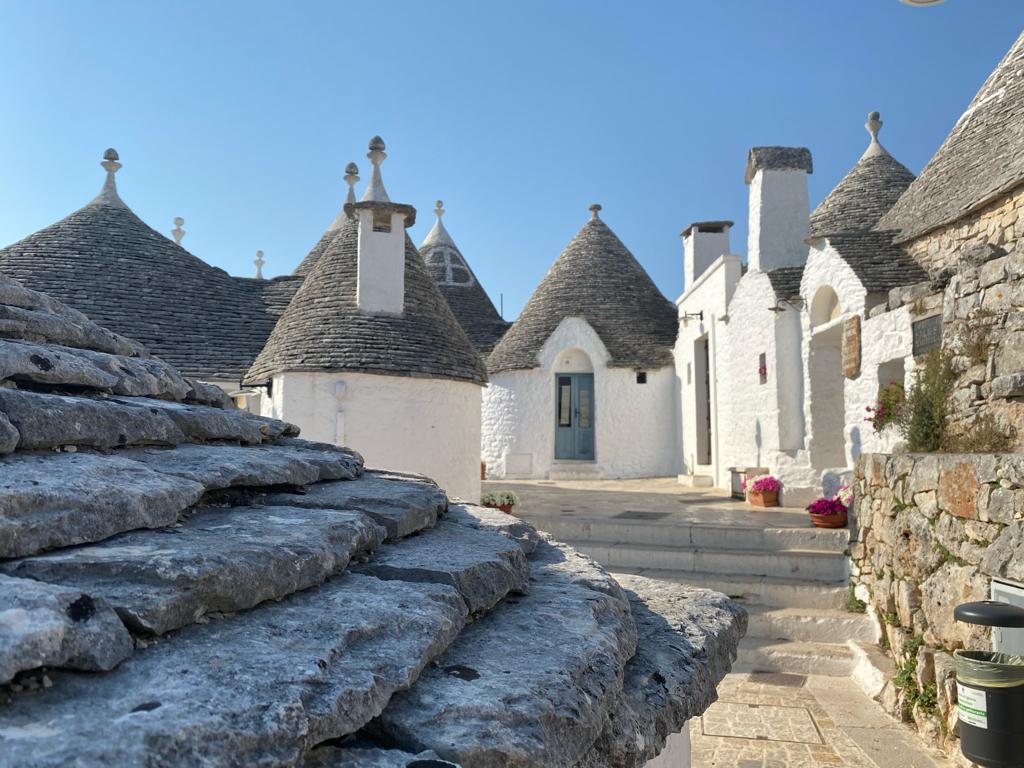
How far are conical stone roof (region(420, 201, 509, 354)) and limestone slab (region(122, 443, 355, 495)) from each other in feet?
60.4

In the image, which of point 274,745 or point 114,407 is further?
point 114,407

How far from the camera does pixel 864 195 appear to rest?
13.9 meters

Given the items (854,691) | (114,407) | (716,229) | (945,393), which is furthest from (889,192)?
(114,407)

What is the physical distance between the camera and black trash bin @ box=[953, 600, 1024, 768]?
4.10 metres

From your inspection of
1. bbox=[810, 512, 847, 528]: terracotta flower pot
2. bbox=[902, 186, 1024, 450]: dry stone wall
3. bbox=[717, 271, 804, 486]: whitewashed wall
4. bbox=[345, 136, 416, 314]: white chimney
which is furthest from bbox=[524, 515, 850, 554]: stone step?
bbox=[345, 136, 416, 314]: white chimney

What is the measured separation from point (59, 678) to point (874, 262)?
10590 millimetres

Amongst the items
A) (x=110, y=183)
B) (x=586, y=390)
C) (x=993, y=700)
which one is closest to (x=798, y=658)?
(x=993, y=700)

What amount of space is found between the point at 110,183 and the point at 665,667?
17922mm

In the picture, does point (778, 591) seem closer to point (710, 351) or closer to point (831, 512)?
point (831, 512)

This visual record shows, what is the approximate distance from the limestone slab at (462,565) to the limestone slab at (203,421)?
2.49 ft

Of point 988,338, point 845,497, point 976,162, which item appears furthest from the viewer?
point 976,162

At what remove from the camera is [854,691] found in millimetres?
6199

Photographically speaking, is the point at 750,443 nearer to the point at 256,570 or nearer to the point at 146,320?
the point at 146,320

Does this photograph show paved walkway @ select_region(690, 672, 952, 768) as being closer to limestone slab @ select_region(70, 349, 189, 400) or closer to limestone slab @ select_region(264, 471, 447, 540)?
limestone slab @ select_region(264, 471, 447, 540)
